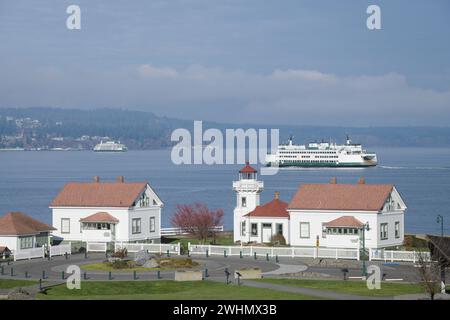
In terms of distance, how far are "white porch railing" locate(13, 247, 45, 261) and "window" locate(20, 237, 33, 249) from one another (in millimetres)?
684

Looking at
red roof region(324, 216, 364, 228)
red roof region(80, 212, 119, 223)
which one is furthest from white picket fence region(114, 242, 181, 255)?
red roof region(324, 216, 364, 228)

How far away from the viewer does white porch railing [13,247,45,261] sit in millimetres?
56500

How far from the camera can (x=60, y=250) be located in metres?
59.3

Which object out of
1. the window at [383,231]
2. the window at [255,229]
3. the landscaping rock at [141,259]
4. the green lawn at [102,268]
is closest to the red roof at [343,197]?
the window at [383,231]

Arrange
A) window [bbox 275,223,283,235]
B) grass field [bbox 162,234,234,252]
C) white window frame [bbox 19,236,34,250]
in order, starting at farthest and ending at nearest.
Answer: grass field [bbox 162,234,234,252] → window [bbox 275,223,283,235] → white window frame [bbox 19,236,34,250]

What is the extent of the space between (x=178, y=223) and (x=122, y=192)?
7.49 m

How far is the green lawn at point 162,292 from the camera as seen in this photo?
129ft

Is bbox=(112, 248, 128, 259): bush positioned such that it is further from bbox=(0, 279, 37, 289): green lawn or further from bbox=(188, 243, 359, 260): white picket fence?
bbox=(0, 279, 37, 289): green lawn

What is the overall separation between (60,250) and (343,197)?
58.0 ft

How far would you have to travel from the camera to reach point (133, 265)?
169 feet

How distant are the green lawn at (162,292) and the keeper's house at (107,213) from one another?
64.3 ft

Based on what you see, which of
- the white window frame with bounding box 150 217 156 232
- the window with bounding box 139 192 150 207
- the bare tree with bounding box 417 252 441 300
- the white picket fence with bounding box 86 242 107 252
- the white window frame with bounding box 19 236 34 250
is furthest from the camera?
the white window frame with bounding box 150 217 156 232
